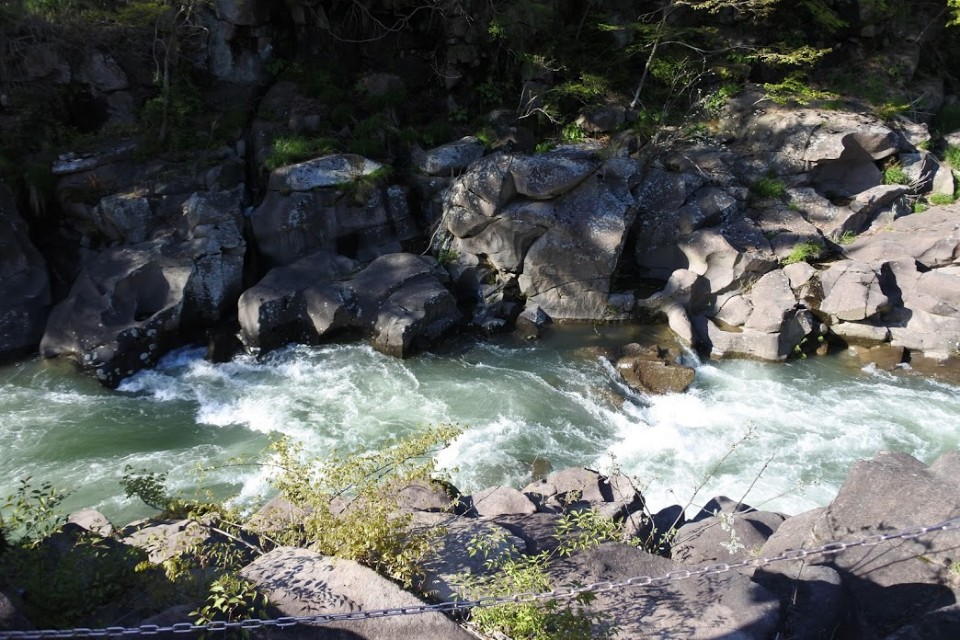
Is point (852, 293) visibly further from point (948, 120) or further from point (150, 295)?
point (150, 295)

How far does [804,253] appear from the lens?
39.9 feet

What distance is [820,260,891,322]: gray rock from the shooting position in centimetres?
1098

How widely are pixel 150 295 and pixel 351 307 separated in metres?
3.45

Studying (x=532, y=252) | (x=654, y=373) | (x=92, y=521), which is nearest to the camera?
(x=92, y=521)

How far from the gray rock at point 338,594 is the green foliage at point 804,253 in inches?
415

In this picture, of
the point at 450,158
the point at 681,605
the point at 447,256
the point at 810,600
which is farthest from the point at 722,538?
the point at 450,158

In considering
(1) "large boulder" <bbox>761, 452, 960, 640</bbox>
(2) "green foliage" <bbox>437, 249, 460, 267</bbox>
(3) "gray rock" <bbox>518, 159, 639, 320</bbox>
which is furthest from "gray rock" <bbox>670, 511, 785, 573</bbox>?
(2) "green foliage" <bbox>437, 249, 460, 267</bbox>

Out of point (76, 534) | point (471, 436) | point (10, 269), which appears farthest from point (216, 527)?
point (10, 269)

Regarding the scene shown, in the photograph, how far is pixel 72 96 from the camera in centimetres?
1470

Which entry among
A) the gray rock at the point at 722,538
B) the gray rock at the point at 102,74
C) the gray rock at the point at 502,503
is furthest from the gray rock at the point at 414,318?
the gray rock at the point at 102,74

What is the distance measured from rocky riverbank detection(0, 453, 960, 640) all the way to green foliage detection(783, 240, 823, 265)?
7384mm

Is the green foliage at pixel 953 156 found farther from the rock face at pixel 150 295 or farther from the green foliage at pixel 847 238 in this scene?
the rock face at pixel 150 295

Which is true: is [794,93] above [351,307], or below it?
above

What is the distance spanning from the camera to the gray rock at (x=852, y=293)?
11.0 metres
